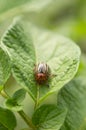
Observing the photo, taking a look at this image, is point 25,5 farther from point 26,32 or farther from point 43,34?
point 26,32

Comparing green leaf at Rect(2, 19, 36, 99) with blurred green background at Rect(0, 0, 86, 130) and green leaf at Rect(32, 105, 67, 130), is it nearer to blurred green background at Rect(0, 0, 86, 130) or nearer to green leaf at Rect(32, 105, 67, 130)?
green leaf at Rect(32, 105, 67, 130)

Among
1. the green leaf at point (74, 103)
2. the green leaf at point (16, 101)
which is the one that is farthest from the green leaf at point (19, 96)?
the green leaf at point (74, 103)

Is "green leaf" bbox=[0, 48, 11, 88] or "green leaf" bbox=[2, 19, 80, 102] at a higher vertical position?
"green leaf" bbox=[0, 48, 11, 88]

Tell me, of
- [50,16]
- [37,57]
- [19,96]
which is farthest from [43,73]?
[50,16]

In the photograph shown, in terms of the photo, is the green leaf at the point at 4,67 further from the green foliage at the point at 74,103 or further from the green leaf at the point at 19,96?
the green foliage at the point at 74,103

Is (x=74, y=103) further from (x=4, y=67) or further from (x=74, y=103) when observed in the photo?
(x=4, y=67)

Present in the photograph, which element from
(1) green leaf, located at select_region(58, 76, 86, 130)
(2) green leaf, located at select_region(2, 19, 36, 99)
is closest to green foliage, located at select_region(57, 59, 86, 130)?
(1) green leaf, located at select_region(58, 76, 86, 130)
